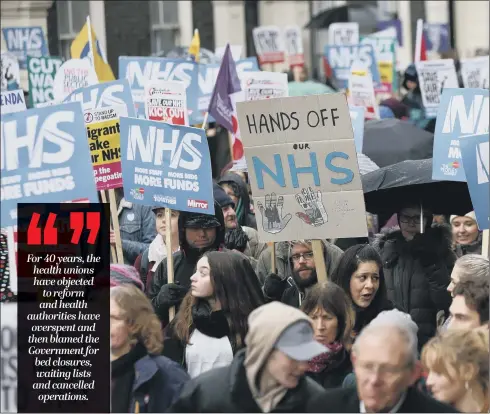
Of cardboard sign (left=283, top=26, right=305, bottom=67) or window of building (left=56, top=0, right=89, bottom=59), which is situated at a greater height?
window of building (left=56, top=0, right=89, bottom=59)

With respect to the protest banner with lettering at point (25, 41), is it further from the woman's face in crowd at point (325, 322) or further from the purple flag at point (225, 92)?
the woman's face in crowd at point (325, 322)

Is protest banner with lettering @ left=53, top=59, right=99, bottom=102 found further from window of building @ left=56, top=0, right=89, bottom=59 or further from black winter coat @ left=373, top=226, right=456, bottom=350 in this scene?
window of building @ left=56, top=0, right=89, bottom=59

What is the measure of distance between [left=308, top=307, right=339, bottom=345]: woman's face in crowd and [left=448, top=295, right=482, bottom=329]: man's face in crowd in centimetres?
50

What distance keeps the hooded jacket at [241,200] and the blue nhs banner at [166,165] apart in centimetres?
274

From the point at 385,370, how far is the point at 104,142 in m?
3.49

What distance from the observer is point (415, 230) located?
841cm

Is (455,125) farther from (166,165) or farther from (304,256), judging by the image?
(166,165)

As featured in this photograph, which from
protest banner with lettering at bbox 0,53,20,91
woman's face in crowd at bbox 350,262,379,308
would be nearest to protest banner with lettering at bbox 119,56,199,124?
protest banner with lettering at bbox 0,53,20,91

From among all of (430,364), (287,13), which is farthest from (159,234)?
(287,13)

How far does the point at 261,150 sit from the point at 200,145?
2.77ft

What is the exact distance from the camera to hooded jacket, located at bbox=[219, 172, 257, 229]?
10367 millimetres

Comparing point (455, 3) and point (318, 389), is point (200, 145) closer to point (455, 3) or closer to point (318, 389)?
point (318, 389)

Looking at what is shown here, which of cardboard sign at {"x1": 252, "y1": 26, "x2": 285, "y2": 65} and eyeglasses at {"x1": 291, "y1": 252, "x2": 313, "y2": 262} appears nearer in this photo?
eyeglasses at {"x1": 291, "y1": 252, "x2": 313, "y2": 262}

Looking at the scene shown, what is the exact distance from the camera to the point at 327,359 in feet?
19.7
